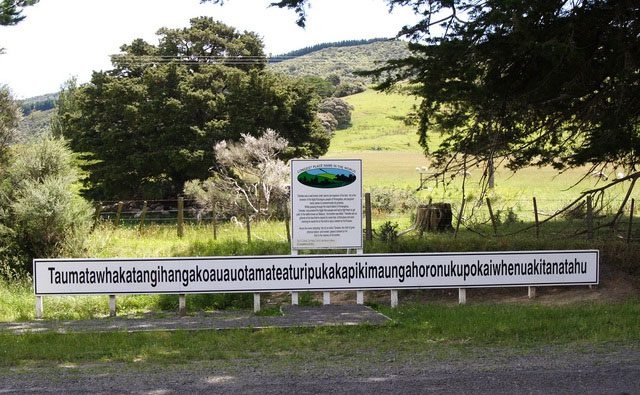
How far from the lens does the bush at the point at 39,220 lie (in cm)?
1931

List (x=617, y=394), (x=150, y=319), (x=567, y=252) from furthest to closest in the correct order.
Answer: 1. (x=567, y=252)
2. (x=150, y=319)
3. (x=617, y=394)

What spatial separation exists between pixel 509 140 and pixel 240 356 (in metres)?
10.2

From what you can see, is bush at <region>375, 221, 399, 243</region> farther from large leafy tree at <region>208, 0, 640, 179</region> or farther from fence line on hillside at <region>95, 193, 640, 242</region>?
large leafy tree at <region>208, 0, 640, 179</region>

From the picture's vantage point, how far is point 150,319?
483 inches

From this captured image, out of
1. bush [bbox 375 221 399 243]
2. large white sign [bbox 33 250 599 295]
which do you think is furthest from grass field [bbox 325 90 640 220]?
large white sign [bbox 33 250 599 295]

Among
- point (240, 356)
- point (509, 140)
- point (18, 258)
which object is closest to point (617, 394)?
point (240, 356)

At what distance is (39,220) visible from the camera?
1941 centimetres

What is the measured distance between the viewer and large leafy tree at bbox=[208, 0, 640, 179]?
13781 mm

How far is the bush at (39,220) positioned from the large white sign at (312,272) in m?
7.40

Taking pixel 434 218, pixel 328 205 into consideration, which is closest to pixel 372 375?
pixel 328 205

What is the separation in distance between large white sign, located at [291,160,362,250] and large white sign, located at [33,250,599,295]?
0.95 metres

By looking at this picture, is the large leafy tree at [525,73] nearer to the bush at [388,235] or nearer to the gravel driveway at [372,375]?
the bush at [388,235]

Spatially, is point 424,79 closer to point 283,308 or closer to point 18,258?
point 283,308

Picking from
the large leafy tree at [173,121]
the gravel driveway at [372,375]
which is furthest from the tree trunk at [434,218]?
the large leafy tree at [173,121]
